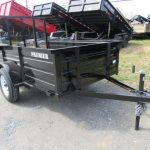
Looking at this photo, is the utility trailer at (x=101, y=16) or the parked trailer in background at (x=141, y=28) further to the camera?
the parked trailer in background at (x=141, y=28)

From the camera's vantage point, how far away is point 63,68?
10.3 ft

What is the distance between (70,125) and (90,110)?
1.98ft

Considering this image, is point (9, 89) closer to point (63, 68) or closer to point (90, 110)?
point (63, 68)

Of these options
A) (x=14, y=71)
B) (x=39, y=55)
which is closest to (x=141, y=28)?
(x=14, y=71)

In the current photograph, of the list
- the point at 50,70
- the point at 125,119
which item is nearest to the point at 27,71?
the point at 50,70

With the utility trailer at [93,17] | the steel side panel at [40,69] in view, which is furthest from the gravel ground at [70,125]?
the utility trailer at [93,17]

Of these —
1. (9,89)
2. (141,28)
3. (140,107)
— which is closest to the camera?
(140,107)

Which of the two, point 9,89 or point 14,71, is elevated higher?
point 14,71

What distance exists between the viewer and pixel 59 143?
291 centimetres

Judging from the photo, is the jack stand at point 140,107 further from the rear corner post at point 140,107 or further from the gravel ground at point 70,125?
the gravel ground at point 70,125

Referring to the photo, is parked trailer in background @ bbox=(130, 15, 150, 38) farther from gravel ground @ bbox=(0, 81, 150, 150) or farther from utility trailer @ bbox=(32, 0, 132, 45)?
gravel ground @ bbox=(0, 81, 150, 150)

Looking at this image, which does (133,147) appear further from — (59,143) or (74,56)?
(74,56)

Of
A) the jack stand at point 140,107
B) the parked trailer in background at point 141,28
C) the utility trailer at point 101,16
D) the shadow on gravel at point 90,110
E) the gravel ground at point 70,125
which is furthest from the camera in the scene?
the parked trailer in background at point 141,28

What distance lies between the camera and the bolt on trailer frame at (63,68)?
3043 mm
